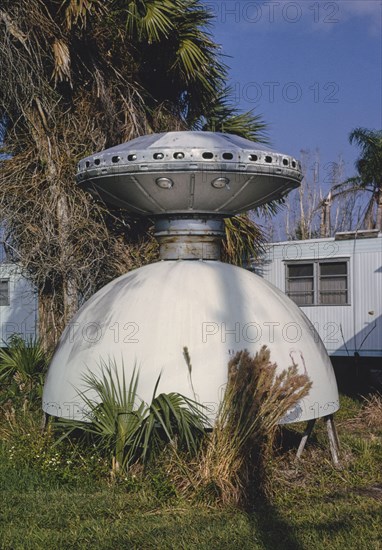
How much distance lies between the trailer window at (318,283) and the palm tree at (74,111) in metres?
3.85

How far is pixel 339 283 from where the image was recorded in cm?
1407

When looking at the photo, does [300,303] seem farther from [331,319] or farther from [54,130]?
[54,130]

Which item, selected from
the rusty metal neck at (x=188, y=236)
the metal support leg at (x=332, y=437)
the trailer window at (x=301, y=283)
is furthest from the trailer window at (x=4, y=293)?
the metal support leg at (x=332, y=437)

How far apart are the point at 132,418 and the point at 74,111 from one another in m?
7.50

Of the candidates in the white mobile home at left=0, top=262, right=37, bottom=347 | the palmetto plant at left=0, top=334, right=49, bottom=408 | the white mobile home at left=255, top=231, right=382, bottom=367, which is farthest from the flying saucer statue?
the white mobile home at left=0, top=262, right=37, bottom=347

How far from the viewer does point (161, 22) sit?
11438 millimetres

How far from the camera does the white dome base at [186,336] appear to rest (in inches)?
210

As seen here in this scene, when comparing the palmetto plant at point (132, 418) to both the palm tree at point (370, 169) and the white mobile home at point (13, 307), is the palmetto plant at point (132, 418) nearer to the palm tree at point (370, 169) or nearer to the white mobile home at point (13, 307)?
the white mobile home at point (13, 307)

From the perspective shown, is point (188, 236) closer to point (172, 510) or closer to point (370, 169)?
point (172, 510)

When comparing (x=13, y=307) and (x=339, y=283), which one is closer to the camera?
(x=339, y=283)

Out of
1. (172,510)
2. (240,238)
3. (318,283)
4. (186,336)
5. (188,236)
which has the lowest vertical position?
(172,510)

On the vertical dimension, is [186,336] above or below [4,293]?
below

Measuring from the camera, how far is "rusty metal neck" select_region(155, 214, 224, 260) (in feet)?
19.6

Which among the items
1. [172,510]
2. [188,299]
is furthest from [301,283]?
[172,510]
